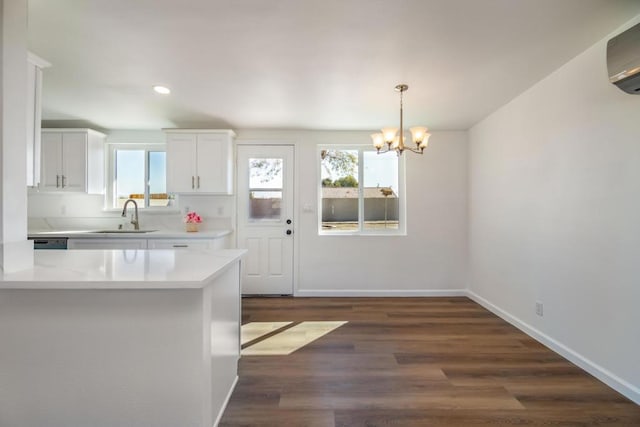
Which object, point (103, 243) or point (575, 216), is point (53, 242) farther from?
point (575, 216)

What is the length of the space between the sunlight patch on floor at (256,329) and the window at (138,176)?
2.19 metres

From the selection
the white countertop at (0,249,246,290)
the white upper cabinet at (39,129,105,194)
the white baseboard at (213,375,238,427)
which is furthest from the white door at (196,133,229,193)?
the white baseboard at (213,375,238,427)

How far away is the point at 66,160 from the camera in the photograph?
3.69 m

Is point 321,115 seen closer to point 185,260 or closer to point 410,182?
point 410,182

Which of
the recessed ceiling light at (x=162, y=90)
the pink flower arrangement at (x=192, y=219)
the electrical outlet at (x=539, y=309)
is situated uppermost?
the recessed ceiling light at (x=162, y=90)

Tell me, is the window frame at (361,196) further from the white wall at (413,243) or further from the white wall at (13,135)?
the white wall at (13,135)

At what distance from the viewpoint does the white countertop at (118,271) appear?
4.01 feet

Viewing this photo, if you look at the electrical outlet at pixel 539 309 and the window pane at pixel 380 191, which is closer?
the electrical outlet at pixel 539 309

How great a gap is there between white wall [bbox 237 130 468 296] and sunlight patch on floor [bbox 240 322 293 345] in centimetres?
101

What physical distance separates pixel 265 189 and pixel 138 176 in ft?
5.76

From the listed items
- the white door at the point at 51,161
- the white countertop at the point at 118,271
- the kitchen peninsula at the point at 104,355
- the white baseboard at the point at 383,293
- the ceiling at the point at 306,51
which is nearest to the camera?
the white countertop at the point at 118,271

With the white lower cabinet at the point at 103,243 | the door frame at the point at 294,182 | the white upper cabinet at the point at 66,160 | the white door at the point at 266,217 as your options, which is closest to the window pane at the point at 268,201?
the white door at the point at 266,217

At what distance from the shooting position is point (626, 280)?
187cm

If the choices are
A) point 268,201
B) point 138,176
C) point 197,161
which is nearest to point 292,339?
point 268,201
